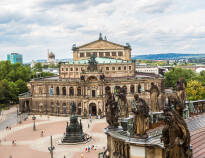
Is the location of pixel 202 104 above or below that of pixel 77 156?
above

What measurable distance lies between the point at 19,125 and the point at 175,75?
7319cm

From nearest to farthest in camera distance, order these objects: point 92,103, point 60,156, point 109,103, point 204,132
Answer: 1. point 204,132
2. point 109,103
3. point 60,156
4. point 92,103

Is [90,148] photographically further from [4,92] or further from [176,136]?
[4,92]

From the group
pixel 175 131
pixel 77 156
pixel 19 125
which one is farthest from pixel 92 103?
pixel 175 131

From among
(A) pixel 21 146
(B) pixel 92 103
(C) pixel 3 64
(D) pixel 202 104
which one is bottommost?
(A) pixel 21 146

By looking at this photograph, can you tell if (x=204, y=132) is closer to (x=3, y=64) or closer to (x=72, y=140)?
(x=72, y=140)

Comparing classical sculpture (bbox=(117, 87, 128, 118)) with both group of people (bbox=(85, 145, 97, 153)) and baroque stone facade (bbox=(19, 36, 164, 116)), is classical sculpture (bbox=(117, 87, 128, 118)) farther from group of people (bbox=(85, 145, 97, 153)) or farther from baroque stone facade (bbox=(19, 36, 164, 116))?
baroque stone facade (bbox=(19, 36, 164, 116))

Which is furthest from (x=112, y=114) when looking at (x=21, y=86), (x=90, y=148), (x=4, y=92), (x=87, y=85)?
(x=21, y=86)

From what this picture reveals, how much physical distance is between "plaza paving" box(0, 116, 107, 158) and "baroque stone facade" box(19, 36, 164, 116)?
7102 mm

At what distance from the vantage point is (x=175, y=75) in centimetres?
11550

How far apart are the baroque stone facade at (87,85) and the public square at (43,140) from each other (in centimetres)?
692

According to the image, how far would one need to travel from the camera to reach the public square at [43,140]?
43312 mm

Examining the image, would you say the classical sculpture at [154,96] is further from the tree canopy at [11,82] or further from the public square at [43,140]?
the tree canopy at [11,82]

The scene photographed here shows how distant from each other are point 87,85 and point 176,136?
208ft
